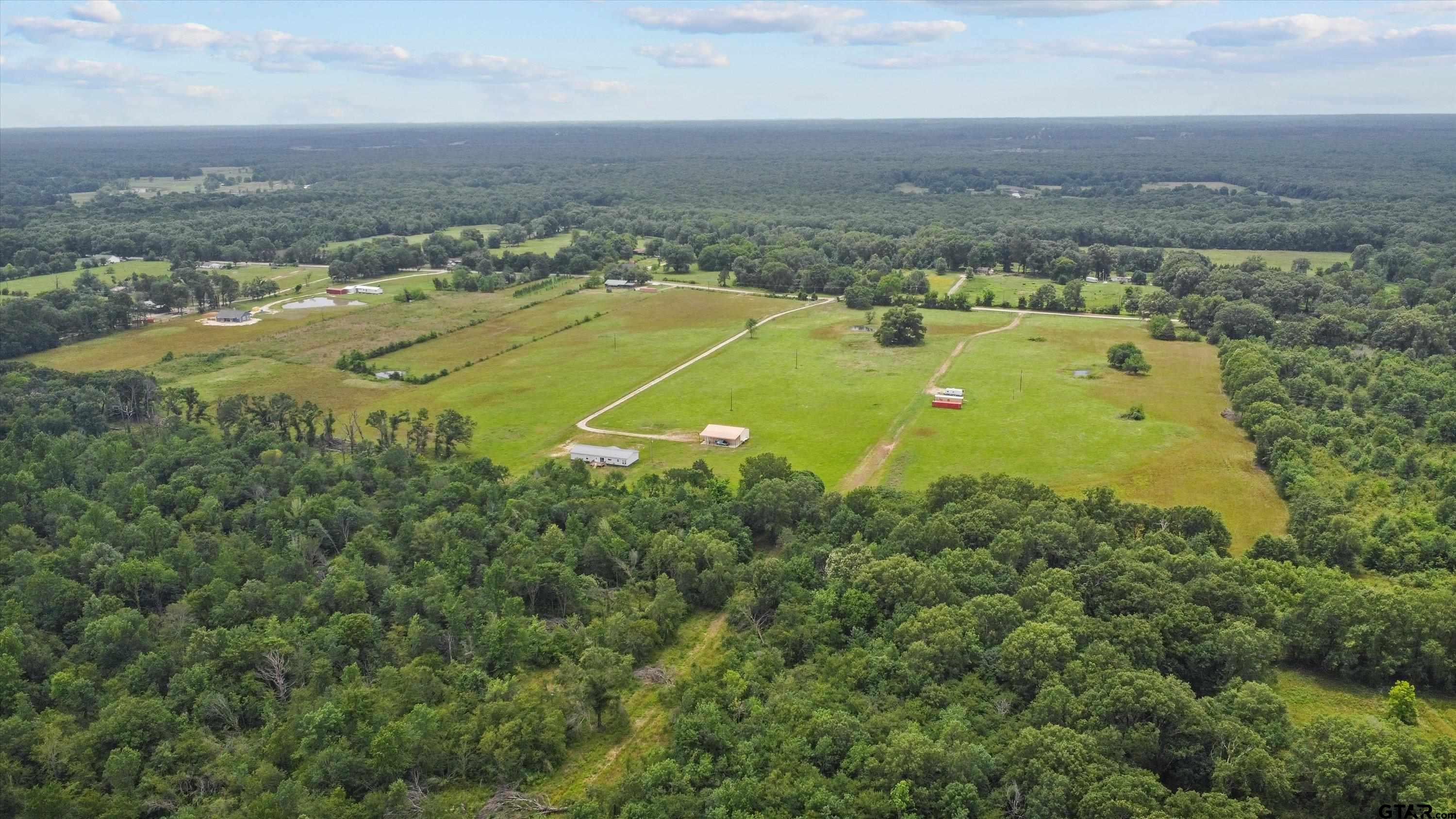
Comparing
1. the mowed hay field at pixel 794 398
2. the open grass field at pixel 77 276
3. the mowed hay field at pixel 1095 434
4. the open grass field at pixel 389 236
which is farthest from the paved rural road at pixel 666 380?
the open grass field at pixel 77 276

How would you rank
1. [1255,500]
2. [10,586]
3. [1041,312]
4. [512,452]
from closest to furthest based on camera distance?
[10,586], [1255,500], [512,452], [1041,312]

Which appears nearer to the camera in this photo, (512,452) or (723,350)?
(512,452)

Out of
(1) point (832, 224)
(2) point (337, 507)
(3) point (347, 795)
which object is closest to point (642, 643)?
(3) point (347, 795)

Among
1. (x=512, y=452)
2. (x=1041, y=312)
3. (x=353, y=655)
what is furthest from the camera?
(x=1041, y=312)

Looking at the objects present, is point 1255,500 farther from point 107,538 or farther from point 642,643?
point 107,538

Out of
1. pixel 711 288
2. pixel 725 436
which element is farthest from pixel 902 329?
pixel 711 288

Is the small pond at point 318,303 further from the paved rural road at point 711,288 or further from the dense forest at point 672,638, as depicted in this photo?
the dense forest at point 672,638

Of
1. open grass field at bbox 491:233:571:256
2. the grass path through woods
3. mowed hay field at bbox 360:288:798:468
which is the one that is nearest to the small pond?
mowed hay field at bbox 360:288:798:468
